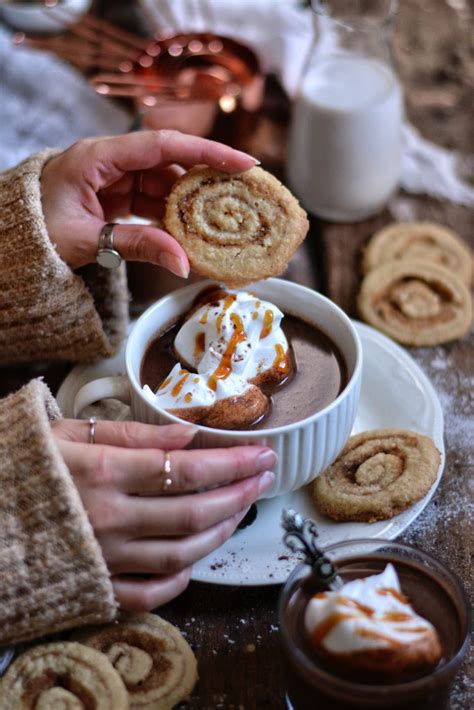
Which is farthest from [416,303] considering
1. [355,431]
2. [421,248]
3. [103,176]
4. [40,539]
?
[40,539]

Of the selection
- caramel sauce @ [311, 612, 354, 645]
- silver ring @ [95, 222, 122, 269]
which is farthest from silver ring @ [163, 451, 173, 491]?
silver ring @ [95, 222, 122, 269]

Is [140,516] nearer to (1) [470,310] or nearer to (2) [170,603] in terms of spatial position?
(2) [170,603]

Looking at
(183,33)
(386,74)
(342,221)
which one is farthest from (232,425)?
(183,33)

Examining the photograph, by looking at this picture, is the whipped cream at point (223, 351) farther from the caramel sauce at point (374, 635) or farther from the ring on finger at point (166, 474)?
the caramel sauce at point (374, 635)

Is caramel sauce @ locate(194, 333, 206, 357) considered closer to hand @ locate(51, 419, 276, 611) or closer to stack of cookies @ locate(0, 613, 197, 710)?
hand @ locate(51, 419, 276, 611)

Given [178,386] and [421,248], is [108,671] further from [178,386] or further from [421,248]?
[421,248]

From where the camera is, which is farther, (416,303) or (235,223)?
(416,303)
